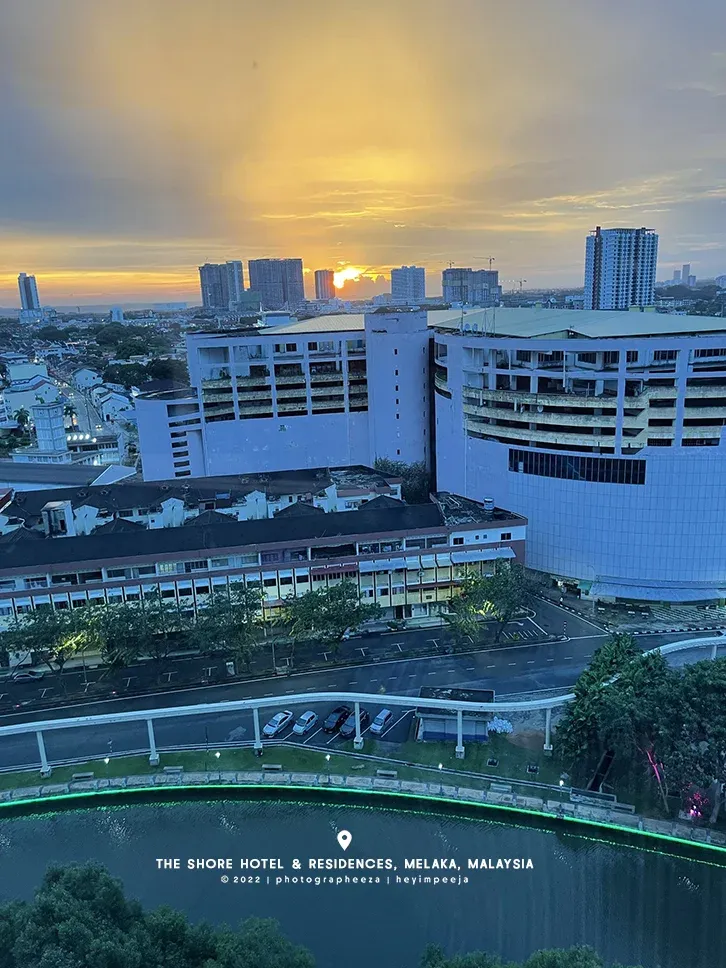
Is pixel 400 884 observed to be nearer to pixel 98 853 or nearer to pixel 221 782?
pixel 221 782

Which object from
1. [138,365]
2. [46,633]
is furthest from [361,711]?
[138,365]

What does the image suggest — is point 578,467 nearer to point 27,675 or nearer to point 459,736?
point 459,736

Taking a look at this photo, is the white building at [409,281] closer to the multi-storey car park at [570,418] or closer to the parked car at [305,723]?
the multi-storey car park at [570,418]

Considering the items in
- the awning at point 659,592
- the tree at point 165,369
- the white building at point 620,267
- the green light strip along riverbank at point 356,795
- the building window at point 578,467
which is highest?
the white building at point 620,267

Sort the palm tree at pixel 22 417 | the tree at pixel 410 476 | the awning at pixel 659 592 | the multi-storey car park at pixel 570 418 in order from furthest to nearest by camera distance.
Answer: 1. the palm tree at pixel 22 417
2. the tree at pixel 410 476
3. the awning at pixel 659 592
4. the multi-storey car park at pixel 570 418

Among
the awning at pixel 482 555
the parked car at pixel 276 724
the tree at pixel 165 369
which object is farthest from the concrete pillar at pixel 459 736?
the tree at pixel 165 369

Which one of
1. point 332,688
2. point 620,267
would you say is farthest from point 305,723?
point 620,267

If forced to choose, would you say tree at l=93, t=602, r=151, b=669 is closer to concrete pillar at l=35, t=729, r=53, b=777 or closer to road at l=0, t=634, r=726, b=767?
road at l=0, t=634, r=726, b=767
